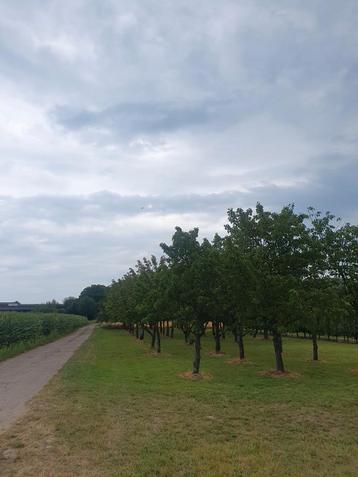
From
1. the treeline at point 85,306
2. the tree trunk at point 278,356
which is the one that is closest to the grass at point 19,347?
the tree trunk at point 278,356

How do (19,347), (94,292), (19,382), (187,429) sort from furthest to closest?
(94,292), (19,347), (19,382), (187,429)

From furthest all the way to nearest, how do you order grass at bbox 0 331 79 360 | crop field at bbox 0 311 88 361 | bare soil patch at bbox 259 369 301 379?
crop field at bbox 0 311 88 361, grass at bbox 0 331 79 360, bare soil patch at bbox 259 369 301 379

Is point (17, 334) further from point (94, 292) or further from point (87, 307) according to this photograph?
point (94, 292)

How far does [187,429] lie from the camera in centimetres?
952

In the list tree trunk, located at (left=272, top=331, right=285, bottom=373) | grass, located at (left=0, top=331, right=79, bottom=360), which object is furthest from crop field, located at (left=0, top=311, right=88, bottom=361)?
tree trunk, located at (left=272, top=331, right=285, bottom=373)

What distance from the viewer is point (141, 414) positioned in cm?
1105

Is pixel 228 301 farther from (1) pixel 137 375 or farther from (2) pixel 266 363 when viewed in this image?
(2) pixel 266 363

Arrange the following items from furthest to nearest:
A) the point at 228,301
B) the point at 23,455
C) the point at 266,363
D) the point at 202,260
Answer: the point at 266,363, the point at 228,301, the point at 202,260, the point at 23,455

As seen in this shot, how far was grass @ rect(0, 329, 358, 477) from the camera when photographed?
722 centimetres

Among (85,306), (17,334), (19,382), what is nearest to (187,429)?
(19,382)

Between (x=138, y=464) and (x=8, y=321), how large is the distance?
29.5 metres

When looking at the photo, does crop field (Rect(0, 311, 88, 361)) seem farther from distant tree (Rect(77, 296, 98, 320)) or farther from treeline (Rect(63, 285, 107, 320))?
distant tree (Rect(77, 296, 98, 320))

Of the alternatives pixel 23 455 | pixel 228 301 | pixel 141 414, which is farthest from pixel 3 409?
pixel 228 301

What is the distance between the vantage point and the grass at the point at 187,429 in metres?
7.22
